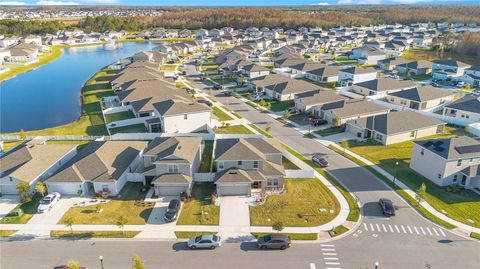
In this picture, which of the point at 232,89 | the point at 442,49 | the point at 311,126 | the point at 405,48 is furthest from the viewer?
the point at 405,48

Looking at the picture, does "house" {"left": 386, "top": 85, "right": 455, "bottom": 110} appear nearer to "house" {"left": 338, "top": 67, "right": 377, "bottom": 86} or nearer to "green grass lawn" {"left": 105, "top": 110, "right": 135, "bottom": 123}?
"house" {"left": 338, "top": 67, "right": 377, "bottom": 86}

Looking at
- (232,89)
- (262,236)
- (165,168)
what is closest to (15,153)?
(165,168)

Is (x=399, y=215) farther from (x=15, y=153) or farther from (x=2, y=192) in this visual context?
(x=15, y=153)

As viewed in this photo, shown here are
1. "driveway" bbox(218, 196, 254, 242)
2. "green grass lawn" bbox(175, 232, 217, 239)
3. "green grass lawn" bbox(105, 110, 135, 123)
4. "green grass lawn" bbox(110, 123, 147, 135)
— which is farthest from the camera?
"green grass lawn" bbox(105, 110, 135, 123)

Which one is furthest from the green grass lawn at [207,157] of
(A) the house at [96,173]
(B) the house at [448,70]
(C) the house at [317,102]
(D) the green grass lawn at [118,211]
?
(B) the house at [448,70]

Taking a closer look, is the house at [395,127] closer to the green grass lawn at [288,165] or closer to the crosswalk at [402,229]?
the green grass lawn at [288,165]

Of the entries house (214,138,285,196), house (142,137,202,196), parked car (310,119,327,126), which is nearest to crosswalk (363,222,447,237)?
house (214,138,285,196)
